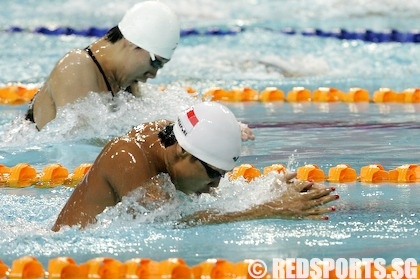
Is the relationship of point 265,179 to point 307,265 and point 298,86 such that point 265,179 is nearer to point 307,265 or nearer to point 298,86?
point 307,265

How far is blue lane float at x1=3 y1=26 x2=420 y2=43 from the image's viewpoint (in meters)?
12.8

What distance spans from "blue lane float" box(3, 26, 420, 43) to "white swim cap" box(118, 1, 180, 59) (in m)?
7.13

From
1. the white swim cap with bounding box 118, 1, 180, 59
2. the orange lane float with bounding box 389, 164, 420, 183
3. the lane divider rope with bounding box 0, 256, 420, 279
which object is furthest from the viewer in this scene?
the white swim cap with bounding box 118, 1, 180, 59

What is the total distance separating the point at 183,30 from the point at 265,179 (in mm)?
9527

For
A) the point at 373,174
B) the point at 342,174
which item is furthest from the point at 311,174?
the point at 373,174

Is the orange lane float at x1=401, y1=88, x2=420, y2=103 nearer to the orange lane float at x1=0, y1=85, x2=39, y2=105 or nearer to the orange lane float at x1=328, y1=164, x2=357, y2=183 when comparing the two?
the orange lane float at x1=0, y1=85, x2=39, y2=105

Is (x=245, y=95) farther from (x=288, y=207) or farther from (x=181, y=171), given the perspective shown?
(x=181, y=171)

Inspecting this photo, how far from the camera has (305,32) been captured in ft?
44.2

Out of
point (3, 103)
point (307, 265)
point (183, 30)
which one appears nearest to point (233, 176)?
point (307, 265)

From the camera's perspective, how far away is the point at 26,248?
14.1ft

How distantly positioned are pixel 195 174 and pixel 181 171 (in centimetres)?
6

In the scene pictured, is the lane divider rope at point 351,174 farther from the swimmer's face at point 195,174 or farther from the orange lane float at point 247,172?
the swimmer's face at point 195,174

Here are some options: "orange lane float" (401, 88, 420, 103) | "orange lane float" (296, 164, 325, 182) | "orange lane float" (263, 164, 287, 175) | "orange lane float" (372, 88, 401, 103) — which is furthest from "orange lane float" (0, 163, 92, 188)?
"orange lane float" (401, 88, 420, 103)

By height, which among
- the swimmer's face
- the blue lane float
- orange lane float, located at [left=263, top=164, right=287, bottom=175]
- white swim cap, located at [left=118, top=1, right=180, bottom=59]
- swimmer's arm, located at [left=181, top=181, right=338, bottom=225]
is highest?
the blue lane float
